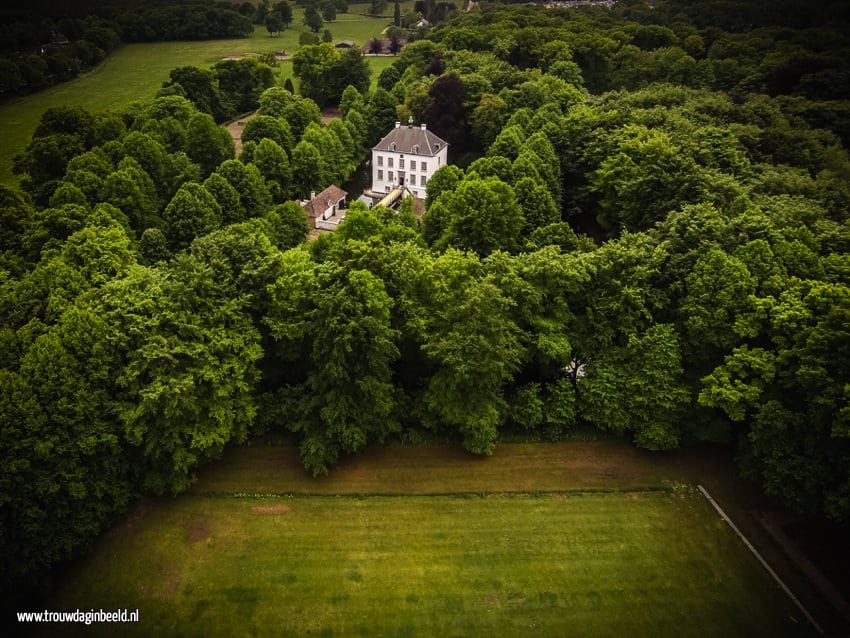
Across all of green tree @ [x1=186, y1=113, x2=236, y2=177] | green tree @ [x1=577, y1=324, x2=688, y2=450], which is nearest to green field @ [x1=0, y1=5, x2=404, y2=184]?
green tree @ [x1=186, y1=113, x2=236, y2=177]

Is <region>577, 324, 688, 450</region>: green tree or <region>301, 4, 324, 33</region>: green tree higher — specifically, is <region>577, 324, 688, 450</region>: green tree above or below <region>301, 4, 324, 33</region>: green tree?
below

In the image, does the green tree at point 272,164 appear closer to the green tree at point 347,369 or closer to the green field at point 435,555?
the green tree at point 347,369

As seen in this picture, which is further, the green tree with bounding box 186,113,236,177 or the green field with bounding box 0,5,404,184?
the green field with bounding box 0,5,404,184

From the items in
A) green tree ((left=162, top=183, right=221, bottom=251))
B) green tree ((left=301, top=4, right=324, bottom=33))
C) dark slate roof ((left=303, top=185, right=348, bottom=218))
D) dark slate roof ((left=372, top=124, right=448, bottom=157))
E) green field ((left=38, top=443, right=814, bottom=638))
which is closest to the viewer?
green field ((left=38, top=443, right=814, bottom=638))

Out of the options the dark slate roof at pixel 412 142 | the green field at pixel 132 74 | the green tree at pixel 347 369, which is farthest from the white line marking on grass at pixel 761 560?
the green field at pixel 132 74

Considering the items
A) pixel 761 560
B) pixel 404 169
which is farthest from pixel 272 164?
pixel 761 560

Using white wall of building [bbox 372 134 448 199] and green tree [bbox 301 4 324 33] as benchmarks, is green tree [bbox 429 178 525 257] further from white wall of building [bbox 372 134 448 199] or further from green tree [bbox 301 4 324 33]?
green tree [bbox 301 4 324 33]

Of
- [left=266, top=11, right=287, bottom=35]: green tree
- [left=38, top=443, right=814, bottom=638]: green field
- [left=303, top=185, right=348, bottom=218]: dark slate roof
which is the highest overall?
[left=266, top=11, right=287, bottom=35]: green tree
